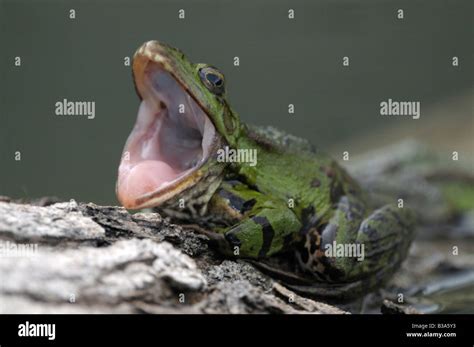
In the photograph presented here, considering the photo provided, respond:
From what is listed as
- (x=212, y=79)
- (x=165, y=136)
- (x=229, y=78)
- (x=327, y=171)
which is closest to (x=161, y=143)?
(x=165, y=136)

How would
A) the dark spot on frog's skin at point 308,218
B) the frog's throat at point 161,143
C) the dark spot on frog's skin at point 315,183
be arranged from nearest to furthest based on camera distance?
the frog's throat at point 161,143
the dark spot on frog's skin at point 308,218
the dark spot on frog's skin at point 315,183

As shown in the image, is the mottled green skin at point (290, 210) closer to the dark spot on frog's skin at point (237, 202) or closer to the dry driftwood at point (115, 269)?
the dark spot on frog's skin at point (237, 202)

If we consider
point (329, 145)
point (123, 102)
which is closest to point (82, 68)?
point (123, 102)

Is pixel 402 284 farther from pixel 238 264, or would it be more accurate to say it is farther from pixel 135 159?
pixel 135 159

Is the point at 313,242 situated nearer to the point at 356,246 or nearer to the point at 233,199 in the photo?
the point at 356,246

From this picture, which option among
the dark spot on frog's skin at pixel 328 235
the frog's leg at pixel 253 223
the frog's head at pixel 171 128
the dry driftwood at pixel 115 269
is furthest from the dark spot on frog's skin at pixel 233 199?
the dark spot on frog's skin at pixel 328 235

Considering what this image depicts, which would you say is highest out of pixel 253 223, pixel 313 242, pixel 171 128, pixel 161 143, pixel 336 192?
pixel 171 128

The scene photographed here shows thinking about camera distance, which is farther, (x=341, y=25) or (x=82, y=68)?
(x=341, y=25)
